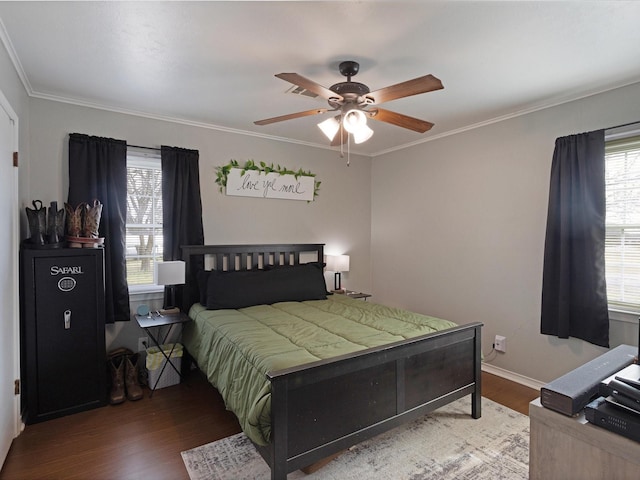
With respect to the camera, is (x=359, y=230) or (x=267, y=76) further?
(x=359, y=230)

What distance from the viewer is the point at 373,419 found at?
2.06 m

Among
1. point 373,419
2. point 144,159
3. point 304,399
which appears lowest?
point 373,419

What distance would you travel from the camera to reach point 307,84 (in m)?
1.96

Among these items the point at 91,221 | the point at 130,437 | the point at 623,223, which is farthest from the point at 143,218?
the point at 623,223

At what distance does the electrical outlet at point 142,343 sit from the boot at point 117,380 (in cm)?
24

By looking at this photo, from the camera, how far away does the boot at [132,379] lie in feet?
9.69

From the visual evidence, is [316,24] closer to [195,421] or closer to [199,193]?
[199,193]

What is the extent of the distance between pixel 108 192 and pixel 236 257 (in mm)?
1373

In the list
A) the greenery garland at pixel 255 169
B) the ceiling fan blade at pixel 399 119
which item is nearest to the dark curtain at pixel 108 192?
the greenery garland at pixel 255 169

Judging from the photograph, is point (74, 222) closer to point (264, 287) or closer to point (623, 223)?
point (264, 287)

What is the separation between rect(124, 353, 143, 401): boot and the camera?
2.95 m

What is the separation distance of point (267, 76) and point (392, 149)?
247 centimetres

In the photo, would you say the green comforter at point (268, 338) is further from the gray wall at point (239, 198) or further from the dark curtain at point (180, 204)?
the gray wall at point (239, 198)

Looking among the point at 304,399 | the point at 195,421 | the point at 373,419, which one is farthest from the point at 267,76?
the point at 195,421
